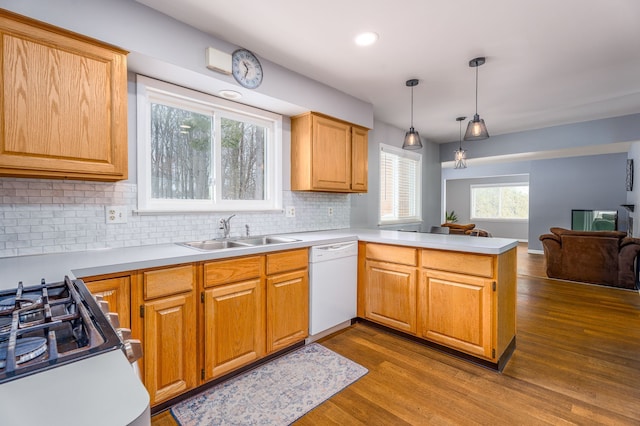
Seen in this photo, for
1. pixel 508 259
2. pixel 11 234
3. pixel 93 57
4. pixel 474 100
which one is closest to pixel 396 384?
pixel 508 259

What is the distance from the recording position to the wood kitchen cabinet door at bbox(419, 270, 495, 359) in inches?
86.2

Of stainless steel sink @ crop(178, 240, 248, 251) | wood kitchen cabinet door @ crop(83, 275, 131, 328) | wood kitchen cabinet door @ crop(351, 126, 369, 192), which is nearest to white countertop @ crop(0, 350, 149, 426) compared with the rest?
wood kitchen cabinet door @ crop(83, 275, 131, 328)

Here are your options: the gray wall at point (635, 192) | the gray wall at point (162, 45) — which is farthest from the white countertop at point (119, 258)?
the gray wall at point (635, 192)

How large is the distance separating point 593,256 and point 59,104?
20.3 feet

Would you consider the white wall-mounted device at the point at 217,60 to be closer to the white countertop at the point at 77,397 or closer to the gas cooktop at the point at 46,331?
the gas cooktop at the point at 46,331

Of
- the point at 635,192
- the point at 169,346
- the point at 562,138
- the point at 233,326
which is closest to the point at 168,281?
the point at 169,346

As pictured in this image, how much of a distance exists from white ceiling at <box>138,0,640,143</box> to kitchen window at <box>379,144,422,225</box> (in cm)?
111

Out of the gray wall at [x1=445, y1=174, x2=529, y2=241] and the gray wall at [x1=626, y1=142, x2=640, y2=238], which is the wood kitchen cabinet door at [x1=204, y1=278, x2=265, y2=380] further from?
the gray wall at [x1=445, y1=174, x2=529, y2=241]

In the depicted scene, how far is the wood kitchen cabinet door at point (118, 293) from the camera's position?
59.0 inches

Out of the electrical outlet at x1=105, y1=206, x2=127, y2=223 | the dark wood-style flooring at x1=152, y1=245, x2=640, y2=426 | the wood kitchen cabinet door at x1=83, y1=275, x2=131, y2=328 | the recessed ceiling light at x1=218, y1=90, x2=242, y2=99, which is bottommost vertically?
the dark wood-style flooring at x1=152, y1=245, x2=640, y2=426

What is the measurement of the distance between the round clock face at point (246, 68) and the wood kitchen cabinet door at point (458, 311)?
2.08m

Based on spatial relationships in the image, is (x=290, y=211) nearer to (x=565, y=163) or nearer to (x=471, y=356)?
(x=471, y=356)

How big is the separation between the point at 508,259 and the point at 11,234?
3225 millimetres

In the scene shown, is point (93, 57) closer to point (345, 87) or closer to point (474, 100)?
point (345, 87)
